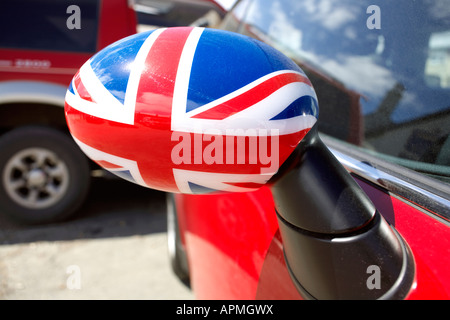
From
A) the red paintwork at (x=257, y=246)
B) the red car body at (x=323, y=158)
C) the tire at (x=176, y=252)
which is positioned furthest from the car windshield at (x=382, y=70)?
the tire at (x=176, y=252)

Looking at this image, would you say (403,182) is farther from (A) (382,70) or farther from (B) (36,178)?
(B) (36,178)

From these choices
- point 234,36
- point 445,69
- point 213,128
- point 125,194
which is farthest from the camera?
point 125,194

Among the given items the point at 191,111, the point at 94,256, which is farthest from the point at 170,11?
the point at 191,111

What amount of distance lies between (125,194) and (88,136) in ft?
13.1

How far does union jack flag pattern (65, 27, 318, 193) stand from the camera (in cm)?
60

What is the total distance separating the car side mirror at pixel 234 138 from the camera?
598 mm

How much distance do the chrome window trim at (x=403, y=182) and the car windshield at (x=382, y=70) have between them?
0.12 ft

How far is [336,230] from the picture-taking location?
0.72 m

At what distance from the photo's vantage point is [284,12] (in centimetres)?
159

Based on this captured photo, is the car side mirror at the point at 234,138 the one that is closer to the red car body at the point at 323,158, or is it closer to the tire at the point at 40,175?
the red car body at the point at 323,158

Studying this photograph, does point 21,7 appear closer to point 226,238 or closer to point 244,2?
point 244,2

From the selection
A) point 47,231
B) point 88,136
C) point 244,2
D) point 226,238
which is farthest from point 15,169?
point 88,136

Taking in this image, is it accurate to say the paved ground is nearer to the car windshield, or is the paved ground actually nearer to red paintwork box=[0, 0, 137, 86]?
red paintwork box=[0, 0, 137, 86]

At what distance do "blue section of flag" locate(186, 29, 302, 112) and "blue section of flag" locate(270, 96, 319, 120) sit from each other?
0.21ft
